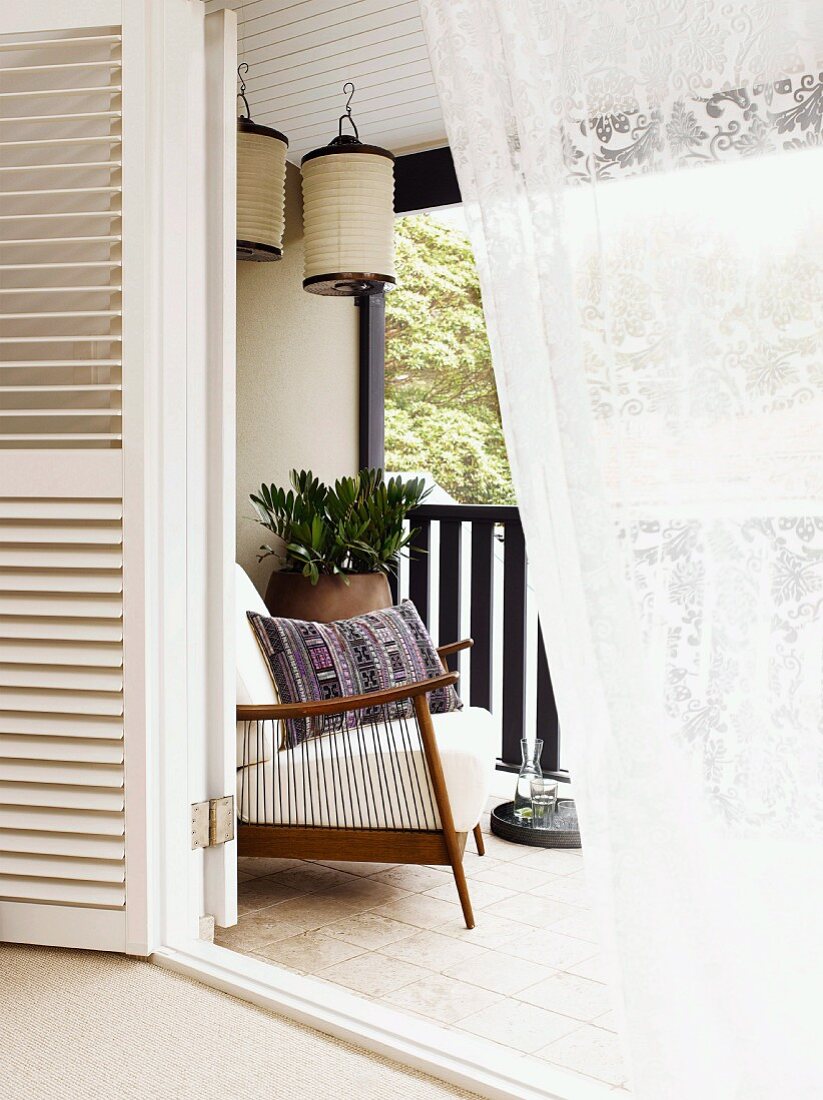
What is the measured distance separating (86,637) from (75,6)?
1301 mm

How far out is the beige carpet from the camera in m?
1.79

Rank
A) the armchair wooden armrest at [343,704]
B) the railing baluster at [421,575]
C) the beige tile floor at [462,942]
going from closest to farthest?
1. the beige tile floor at [462,942]
2. the armchair wooden armrest at [343,704]
3. the railing baluster at [421,575]

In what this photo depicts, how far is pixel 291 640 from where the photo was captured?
10.1 feet

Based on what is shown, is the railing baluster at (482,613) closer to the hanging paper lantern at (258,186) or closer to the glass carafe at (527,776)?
the glass carafe at (527,776)

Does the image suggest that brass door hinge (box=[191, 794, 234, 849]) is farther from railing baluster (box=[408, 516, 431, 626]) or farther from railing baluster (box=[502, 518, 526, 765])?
railing baluster (box=[408, 516, 431, 626])

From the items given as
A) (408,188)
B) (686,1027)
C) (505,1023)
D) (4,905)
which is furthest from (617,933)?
(408,188)

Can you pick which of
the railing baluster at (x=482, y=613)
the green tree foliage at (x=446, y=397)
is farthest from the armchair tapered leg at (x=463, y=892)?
the green tree foliage at (x=446, y=397)

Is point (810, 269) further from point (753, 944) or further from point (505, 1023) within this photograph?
point (505, 1023)

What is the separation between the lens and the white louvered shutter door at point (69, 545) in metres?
2.22

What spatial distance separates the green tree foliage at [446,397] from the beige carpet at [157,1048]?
9.36 m

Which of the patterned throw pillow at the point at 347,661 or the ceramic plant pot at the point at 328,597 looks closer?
the patterned throw pillow at the point at 347,661

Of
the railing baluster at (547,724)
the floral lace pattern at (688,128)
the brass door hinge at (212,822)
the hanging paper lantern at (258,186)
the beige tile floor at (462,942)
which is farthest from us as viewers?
the railing baluster at (547,724)

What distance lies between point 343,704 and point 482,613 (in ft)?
5.41

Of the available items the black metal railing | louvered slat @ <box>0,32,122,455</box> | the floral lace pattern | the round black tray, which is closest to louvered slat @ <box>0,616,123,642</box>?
louvered slat @ <box>0,32,122,455</box>
